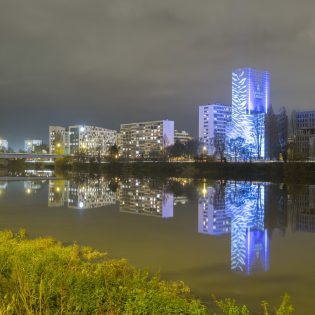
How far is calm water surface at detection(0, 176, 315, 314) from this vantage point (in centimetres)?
1177

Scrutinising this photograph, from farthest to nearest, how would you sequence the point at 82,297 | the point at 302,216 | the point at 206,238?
the point at 302,216
the point at 206,238
the point at 82,297

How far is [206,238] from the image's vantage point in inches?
744

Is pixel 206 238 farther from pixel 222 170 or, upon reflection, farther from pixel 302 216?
pixel 222 170

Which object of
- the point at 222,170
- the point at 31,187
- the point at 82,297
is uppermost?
the point at 222,170

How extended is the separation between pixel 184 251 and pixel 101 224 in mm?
8174

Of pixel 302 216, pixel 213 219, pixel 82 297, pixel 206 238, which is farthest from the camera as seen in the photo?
pixel 302 216

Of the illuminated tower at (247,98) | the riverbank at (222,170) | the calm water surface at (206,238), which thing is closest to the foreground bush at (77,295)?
the calm water surface at (206,238)

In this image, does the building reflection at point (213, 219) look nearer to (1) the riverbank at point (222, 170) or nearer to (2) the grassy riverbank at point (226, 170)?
(1) the riverbank at point (222, 170)

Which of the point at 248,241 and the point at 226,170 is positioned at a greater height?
the point at 226,170

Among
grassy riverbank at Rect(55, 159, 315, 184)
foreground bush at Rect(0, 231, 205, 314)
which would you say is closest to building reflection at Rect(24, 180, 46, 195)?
grassy riverbank at Rect(55, 159, 315, 184)

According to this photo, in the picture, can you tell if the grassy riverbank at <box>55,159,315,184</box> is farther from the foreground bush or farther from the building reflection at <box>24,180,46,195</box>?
the foreground bush

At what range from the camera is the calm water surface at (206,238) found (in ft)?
38.6

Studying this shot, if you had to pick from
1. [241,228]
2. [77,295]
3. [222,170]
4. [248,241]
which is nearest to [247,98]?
[222,170]

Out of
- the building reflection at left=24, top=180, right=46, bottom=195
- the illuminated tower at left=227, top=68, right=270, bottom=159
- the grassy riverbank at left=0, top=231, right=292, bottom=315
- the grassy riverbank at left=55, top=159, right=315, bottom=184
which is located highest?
the illuminated tower at left=227, top=68, right=270, bottom=159
